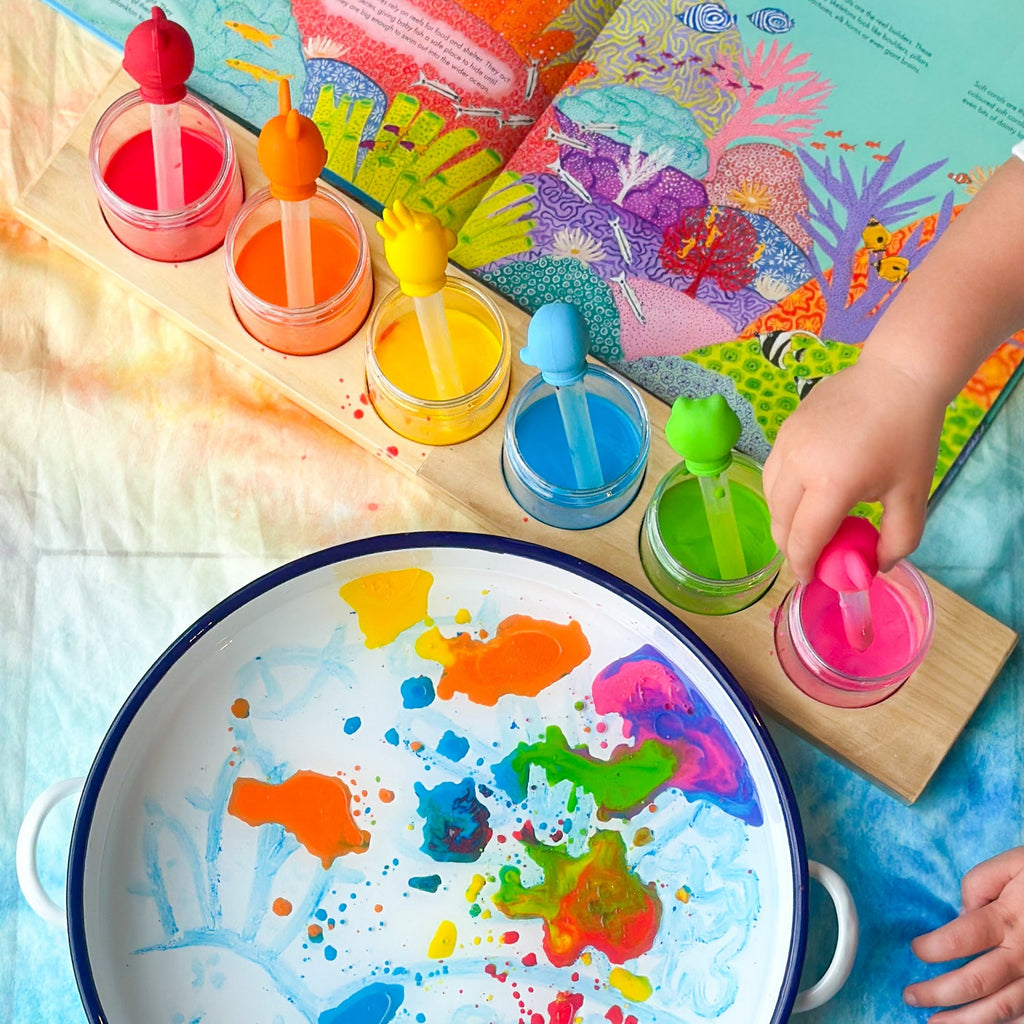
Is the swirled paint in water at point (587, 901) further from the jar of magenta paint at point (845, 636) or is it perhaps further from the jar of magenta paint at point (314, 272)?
the jar of magenta paint at point (314, 272)

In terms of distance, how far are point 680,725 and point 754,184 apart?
30cm

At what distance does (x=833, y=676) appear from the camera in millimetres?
591

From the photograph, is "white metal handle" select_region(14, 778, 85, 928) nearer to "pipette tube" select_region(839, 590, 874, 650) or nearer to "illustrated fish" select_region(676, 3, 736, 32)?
"pipette tube" select_region(839, 590, 874, 650)

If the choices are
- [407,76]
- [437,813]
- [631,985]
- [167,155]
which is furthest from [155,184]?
[631,985]

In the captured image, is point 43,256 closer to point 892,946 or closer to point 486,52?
point 486,52

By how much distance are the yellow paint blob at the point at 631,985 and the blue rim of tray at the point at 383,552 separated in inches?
2.4

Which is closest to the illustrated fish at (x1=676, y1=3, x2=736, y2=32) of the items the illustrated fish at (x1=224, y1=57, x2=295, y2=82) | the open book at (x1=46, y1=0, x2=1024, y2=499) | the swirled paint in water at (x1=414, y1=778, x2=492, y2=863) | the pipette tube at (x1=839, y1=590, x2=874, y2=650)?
→ the open book at (x1=46, y1=0, x2=1024, y2=499)

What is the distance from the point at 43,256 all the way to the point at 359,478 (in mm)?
225

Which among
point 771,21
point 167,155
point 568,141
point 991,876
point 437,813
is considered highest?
point 771,21

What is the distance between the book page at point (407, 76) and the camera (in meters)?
0.68

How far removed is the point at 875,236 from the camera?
664mm

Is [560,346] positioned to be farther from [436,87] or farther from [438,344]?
[436,87]

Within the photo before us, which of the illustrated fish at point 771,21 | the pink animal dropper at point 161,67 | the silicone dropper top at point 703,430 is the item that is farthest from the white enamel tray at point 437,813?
the illustrated fish at point 771,21

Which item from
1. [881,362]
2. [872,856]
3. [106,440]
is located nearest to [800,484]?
[881,362]
